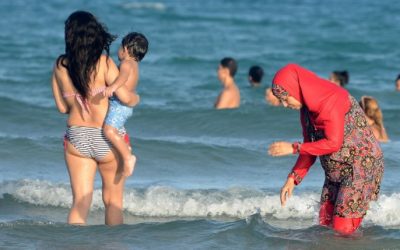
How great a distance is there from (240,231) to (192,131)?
6.88 metres

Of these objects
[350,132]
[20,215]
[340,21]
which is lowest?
[20,215]

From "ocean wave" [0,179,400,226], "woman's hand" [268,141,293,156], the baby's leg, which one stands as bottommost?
"ocean wave" [0,179,400,226]

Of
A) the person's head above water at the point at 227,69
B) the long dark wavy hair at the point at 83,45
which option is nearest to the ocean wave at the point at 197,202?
the long dark wavy hair at the point at 83,45

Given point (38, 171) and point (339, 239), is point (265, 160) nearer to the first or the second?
point (38, 171)

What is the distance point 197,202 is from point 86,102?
273 cm

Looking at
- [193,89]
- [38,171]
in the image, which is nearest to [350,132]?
[38,171]

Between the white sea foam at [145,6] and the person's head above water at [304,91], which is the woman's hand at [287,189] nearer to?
the person's head above water at [304,91]

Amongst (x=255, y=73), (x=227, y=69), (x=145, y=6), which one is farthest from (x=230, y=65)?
(x=145, y=6)

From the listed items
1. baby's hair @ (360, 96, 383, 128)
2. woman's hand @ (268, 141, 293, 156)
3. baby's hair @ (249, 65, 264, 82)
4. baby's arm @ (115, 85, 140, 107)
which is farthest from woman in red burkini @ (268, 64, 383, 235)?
baby's hair @ (249, 65, 264, 82)

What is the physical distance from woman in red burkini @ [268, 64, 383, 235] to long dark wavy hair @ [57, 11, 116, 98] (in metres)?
1.17

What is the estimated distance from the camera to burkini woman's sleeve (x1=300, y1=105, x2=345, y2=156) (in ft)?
19.3

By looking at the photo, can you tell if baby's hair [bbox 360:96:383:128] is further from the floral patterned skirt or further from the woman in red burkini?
the floral patterned skirt

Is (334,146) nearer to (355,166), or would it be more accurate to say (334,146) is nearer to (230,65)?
(355,166)

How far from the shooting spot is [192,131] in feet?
45.3
